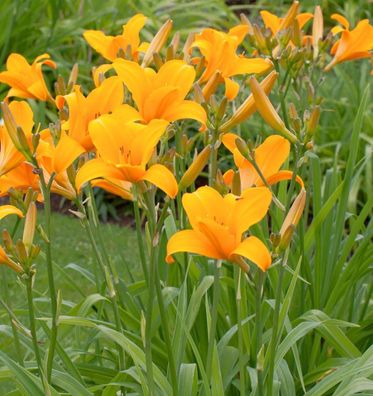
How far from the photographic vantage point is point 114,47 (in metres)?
2.37

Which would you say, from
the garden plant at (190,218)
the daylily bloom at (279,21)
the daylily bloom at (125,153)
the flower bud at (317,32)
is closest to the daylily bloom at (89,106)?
the garden plant at (190,218)

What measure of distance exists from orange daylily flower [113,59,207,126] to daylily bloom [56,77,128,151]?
45 millimetres

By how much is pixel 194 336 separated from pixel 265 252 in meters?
0.98

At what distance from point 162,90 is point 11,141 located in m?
0.32

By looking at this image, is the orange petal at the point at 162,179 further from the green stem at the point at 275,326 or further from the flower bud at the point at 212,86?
the flower bud at the point at 212,86

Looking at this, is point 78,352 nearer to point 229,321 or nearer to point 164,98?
point 229,321

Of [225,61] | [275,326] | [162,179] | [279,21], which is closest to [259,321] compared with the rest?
[275,326]

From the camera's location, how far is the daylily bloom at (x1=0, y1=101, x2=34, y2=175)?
70.4 inches

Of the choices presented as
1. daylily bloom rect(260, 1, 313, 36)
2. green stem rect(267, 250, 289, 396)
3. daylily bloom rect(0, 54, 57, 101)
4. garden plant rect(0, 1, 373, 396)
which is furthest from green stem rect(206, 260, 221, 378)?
daylily bloom rect(260, 1, 313, 36)

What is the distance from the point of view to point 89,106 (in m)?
1.78

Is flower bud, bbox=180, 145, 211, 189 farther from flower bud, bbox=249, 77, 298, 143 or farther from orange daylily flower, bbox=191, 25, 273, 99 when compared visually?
orange daylily flower, bbox=191, 25, 273, 99

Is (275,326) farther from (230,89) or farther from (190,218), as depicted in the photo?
(230,89)

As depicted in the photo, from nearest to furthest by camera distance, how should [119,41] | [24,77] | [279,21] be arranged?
[24,77] → [119,41] → [279,21]

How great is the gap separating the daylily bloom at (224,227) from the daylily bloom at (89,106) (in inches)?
10.6
